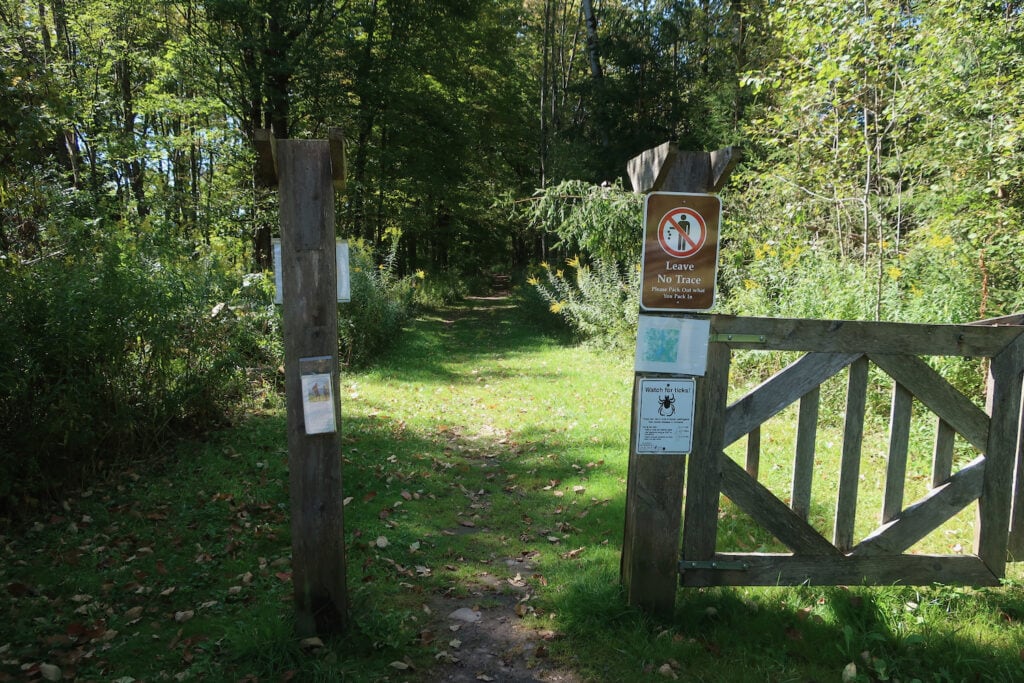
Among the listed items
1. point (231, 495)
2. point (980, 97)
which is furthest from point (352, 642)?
point (980, 97)

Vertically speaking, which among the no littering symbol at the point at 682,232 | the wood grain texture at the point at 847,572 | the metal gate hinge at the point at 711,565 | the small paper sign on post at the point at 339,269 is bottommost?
the wood grain texture at the point at 847,572

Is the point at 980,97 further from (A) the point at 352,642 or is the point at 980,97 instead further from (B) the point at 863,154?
(A) the point at 352,642

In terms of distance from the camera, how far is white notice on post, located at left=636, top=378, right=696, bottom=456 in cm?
327

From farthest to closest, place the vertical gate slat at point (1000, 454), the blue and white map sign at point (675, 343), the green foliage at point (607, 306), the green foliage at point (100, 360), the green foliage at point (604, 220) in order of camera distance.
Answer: the green foliage at point (604, 220) → the green foliage at point (607, 306) → the green foliage at point (100, 360) → the vertical gate slat at point (1000, 454) → the blue and white map sign at point (675, 343)

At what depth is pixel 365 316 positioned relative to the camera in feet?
36.8

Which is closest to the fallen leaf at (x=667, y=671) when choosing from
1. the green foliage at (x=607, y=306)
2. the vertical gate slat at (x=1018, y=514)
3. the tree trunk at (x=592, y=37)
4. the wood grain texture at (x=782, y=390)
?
the wood grain texture at (x=782, y=390)

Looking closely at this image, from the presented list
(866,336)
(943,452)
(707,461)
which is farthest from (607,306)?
(707,461)

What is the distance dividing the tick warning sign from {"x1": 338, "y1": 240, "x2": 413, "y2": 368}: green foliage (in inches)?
287

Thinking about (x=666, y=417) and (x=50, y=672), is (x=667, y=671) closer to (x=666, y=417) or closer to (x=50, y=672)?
(x=666, y=417)

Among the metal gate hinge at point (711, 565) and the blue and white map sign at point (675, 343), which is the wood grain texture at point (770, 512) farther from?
the blue and white map sign at point (675, 343)

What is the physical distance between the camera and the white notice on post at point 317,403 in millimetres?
3094

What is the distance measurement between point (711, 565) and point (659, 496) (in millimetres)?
531

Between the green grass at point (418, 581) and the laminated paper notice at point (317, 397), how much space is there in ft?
3.71

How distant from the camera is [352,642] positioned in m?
3.29
